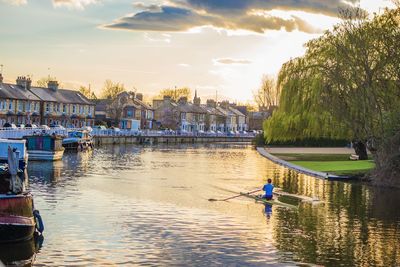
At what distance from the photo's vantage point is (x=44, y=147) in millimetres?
76938

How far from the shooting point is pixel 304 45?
A: 287 ft

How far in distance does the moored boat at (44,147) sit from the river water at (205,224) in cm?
2135

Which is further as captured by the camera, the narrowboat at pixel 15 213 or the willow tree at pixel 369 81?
the willow tree at pixel 369 81

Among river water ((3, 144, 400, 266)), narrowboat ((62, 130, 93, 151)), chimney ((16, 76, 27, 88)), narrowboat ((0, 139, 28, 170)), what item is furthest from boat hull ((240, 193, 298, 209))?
chimney ((16, 76, 27, 88))

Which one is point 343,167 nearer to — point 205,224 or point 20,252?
point 205,224

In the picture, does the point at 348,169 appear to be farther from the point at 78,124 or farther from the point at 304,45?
the point at 78,124

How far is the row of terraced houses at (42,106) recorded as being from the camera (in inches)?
5118

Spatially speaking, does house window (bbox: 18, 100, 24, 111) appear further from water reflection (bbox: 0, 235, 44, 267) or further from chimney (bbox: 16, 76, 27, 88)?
water reflection (bbox: 0, 235, 44, 267)

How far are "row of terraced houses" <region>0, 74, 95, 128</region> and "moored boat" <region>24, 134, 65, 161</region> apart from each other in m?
52.0

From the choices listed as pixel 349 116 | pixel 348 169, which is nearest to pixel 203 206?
pixel 349 116

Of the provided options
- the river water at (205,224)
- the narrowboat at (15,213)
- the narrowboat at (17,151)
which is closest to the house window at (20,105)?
the narrowboat at (17,151)

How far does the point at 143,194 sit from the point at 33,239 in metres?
17.5

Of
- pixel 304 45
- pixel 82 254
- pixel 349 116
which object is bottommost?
pixel 82 254

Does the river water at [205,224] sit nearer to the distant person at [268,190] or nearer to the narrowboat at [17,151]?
the distant person at [268,190]
